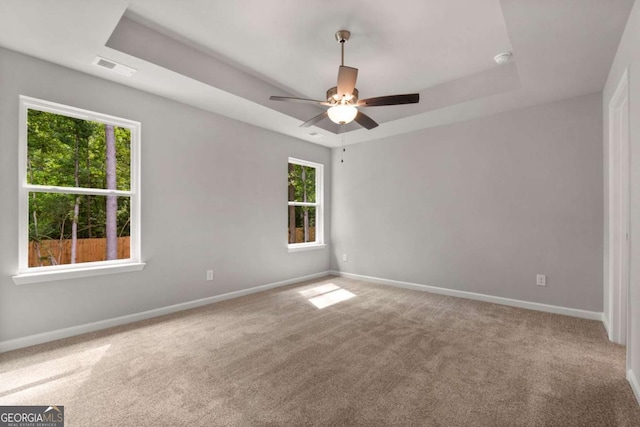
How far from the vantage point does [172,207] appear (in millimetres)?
3590

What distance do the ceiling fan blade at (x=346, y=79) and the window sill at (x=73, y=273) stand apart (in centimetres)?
273

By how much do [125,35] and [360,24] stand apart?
77.8 inches

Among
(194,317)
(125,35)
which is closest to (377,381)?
(194,317)

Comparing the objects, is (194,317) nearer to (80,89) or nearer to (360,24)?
(80,89)

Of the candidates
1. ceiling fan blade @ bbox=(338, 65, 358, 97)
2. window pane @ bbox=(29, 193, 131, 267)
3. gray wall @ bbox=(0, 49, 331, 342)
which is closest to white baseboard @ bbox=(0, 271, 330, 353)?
gray wall @ bbox=(0, 49, 331, 342)

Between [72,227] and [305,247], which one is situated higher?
[72,227]

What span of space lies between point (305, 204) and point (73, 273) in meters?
3.39

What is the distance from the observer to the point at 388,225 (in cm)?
508

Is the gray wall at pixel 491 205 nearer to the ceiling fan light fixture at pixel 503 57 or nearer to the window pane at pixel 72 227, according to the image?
the ceiling fan light fixture at pixel 503 57

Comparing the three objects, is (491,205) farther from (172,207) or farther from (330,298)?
(172,207)

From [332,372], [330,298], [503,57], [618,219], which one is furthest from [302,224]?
[618,219]

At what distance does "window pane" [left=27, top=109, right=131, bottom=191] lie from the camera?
278 cm

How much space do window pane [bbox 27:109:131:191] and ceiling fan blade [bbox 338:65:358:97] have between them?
240 cm

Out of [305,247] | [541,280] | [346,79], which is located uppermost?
[346,79]
